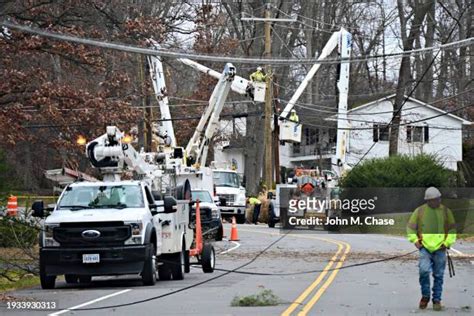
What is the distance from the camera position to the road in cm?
1457

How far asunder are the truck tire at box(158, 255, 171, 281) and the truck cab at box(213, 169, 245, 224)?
3177 cm

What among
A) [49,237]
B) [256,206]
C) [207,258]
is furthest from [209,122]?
[49,237]

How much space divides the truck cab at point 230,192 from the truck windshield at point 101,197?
108ft

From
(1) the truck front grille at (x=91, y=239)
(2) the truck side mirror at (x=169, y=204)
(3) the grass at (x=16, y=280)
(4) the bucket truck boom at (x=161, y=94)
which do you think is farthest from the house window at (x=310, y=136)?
(1) the truck front grille at (x=91, y=239)

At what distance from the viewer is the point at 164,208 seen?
19266 millimetres

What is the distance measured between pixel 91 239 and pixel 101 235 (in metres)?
0.20

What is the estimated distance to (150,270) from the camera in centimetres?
1853

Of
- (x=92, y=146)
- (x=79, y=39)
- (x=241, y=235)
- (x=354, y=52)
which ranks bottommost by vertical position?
(x=241, y=235)

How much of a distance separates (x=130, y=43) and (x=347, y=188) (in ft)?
65.6

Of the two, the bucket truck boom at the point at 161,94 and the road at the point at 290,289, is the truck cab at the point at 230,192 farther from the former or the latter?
the road at the point at 290,289

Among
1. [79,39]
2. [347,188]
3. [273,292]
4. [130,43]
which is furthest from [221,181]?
[273,292]

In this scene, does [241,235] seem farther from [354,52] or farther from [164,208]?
[354,52]

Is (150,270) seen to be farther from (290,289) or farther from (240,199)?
(240,199)

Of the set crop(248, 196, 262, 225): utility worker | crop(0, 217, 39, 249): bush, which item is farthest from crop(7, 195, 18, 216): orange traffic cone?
crop(248, 196, 262, 225): utility worker
